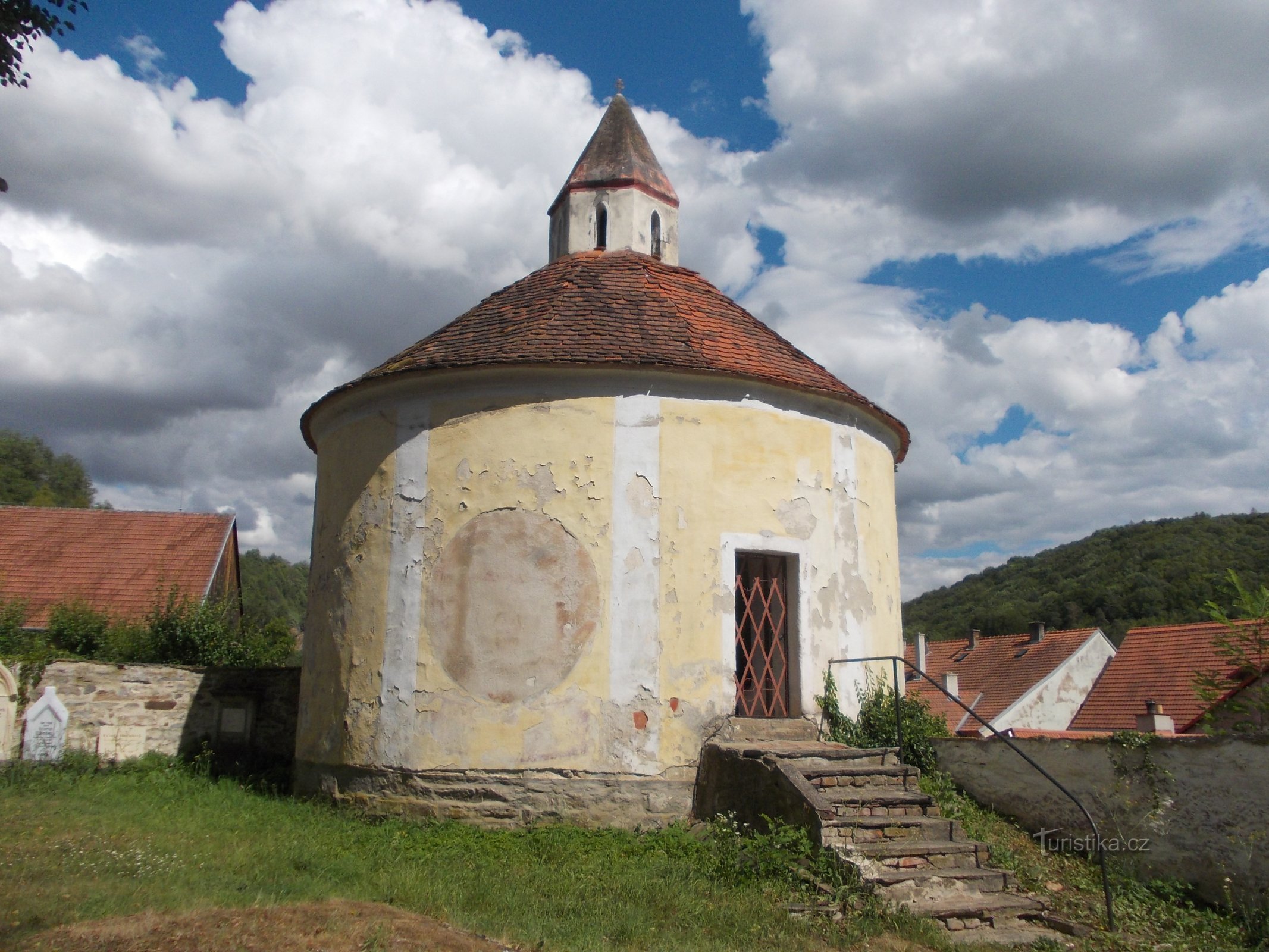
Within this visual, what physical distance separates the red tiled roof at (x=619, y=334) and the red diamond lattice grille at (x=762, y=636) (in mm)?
2158

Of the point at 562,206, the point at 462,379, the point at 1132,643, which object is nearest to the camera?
the point at 462,379

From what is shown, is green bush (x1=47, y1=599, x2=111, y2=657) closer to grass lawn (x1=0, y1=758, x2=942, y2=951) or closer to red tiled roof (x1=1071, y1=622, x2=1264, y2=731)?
grass lawn (x1=0, y1=758, x2=942, y2=951)

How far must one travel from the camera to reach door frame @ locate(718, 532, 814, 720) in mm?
9719

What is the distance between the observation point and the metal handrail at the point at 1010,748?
283 inches

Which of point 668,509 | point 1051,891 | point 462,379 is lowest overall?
point 1051,891

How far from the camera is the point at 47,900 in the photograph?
19.5ft

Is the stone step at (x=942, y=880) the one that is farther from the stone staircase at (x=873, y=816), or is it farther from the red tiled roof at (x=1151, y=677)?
the red tiled roof at (x=1151, y=677)

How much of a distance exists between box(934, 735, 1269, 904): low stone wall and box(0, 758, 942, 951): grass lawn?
3142 mm

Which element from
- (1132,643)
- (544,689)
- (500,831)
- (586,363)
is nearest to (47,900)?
(500,831)

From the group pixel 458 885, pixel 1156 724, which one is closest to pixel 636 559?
pixel 458 885

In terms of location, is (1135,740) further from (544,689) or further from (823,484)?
(544,689)

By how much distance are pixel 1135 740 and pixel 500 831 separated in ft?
19.6

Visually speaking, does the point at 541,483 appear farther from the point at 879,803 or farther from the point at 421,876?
the point at 879,803

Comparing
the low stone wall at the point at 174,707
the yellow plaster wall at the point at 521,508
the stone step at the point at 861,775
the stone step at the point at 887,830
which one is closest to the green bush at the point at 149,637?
the low stone wall at the point at 174,707
